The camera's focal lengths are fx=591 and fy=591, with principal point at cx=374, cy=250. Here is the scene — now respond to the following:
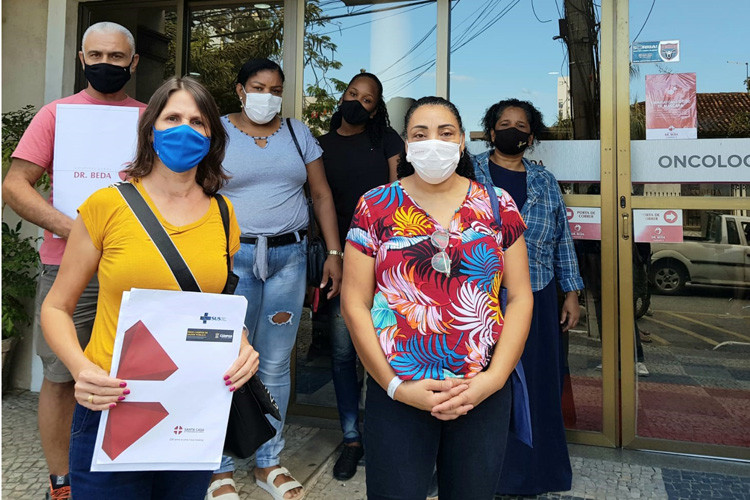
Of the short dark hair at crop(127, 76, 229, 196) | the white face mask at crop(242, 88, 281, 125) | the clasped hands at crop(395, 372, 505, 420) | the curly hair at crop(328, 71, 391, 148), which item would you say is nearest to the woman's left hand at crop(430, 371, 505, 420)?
the clasped hands at crop(395, 372, 505, 420)

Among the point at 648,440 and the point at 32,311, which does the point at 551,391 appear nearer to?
the point at 648,440

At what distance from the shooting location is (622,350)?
3.56m

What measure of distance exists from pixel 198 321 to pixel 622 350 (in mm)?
2807

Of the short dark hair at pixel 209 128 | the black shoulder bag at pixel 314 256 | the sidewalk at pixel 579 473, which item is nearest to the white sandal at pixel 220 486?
the sidewalk at pixel 579 473

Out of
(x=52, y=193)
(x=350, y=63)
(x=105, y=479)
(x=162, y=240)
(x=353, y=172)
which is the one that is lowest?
(x=105, y=479)

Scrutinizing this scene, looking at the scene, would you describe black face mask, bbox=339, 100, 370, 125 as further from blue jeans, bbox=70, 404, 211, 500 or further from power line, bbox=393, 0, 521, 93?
blue jeans, bbox=70, 404, 211, 500

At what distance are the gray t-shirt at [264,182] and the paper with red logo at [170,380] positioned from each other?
1.27 meters

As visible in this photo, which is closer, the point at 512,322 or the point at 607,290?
the point at 512,322

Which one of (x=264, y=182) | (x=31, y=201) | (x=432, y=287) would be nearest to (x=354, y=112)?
(x=264, y=182)

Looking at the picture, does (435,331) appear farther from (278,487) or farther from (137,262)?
(278,487)

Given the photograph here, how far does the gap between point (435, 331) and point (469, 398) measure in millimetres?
218

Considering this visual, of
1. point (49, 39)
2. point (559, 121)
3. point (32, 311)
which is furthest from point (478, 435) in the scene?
point (49, 39)

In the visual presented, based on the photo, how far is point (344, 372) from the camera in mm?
3385

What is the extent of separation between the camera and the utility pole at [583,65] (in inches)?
143
